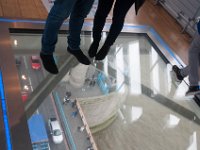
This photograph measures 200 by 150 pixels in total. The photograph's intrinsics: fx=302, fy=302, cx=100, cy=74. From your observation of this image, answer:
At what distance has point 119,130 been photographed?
1.82m

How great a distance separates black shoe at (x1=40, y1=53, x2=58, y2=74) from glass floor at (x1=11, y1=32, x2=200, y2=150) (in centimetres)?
6

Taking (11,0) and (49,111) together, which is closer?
(49,111)

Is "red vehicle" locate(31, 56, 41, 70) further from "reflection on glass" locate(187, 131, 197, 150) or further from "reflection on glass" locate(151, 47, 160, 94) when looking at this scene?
"reflection on glass" locate(187, 131, 197, 150)

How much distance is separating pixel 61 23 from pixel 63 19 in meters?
0.04

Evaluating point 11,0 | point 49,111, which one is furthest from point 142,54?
point 11,0

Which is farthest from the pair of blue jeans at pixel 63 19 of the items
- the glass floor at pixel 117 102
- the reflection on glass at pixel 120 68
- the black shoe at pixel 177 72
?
the black shoe at pixel 177 72

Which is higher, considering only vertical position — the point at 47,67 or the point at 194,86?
the point at 47,67

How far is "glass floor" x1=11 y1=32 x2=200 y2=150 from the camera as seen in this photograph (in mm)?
1724

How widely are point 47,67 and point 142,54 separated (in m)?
0.87

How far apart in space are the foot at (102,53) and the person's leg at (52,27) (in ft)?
1.06

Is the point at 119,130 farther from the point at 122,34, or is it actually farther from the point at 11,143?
→ the point at 122,34

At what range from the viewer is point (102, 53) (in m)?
1.98

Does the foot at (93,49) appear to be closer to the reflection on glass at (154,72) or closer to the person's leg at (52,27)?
the person's leg at (52,27)

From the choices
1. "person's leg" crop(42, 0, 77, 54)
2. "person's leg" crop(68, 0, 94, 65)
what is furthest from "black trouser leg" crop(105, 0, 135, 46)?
"person's leg" crop(42, 0, 77, 54)
